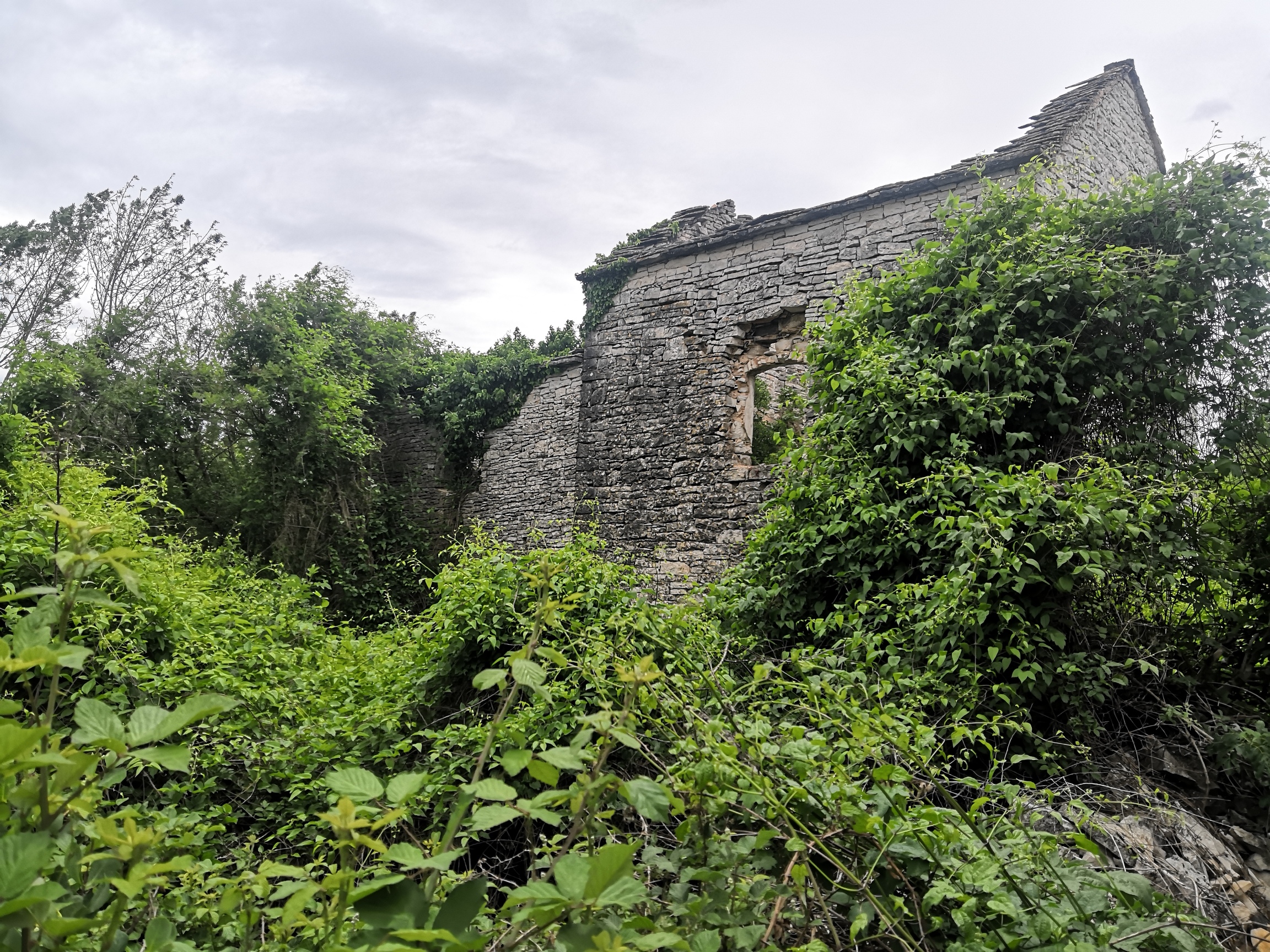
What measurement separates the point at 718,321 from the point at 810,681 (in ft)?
20.3

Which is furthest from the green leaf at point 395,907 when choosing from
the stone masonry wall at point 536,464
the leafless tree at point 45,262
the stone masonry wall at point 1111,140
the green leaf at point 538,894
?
the leafless tree at point 45,262

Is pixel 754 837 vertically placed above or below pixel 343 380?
below

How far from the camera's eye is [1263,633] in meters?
3.48

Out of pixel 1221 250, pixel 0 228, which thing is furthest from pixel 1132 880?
pixel 0 228

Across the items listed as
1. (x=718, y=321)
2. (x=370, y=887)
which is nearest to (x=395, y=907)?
(x=370, y=887)

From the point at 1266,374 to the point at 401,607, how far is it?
10329 millimetres

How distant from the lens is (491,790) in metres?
0.98

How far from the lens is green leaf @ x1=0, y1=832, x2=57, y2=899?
74cm

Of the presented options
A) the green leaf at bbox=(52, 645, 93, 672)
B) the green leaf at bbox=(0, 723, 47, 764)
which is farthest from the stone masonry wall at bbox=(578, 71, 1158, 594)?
the green leaf at bbox=(0, 723, 47, 764)

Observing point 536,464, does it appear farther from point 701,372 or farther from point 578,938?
point 578,938

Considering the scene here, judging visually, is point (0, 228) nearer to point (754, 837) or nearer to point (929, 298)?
point (929, 298)

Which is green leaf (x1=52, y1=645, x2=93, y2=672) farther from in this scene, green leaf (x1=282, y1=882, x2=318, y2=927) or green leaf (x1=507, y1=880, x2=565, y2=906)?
green leaf (x1=507, y1=880, x2=565, y2=906)

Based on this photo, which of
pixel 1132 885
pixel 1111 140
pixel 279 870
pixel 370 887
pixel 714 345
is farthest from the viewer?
pixel 714 345

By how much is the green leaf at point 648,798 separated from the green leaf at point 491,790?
0.60 ft
